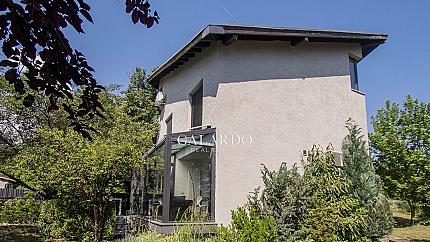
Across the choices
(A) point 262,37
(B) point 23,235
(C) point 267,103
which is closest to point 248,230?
(C) point 267,103

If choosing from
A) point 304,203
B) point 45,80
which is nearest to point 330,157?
point 304,203

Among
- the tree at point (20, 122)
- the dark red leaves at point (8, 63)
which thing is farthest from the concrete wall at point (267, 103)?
the dark red leaves at point (8, 63)

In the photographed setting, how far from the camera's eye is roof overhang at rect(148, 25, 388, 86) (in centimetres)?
1101

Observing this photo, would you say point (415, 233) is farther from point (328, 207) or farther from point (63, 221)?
point (63, 221)

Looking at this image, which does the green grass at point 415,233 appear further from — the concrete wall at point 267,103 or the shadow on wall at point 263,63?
the shadow on wall at point 263,63

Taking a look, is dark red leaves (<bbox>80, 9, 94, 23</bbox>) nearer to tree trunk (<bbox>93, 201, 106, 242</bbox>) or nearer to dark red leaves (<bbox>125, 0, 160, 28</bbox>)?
dark red leaves (<bbox>125, 0, 160, 28</bbox>)

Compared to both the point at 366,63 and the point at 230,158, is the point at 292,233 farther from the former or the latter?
the point at 366,63

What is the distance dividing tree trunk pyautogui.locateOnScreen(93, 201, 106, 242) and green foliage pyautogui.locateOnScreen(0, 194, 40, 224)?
3604mm

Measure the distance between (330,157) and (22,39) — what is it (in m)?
10.1

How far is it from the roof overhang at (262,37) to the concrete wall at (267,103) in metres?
0.32

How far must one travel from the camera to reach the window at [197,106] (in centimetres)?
1307

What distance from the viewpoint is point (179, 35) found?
53.0 feet

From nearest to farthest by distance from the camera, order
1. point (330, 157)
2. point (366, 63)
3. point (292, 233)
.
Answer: point (292, 233) < point (330, 157) < point (366, 63)

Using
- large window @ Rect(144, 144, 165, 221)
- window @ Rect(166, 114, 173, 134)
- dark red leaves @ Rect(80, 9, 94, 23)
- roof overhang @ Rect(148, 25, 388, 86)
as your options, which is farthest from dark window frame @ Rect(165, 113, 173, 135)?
dark red leaves @ Rect(80, 9, 94, 23)
